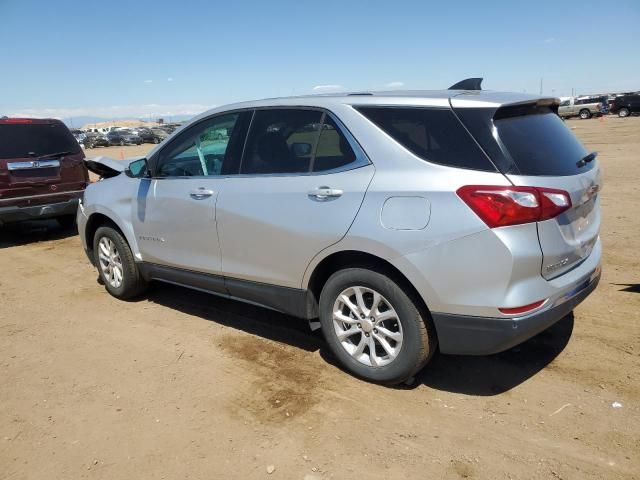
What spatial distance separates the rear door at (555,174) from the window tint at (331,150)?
3.07 feet

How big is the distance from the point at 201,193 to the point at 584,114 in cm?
4511

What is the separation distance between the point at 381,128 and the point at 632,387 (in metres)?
2.24

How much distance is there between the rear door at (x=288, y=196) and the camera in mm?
3291

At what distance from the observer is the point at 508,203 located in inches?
107

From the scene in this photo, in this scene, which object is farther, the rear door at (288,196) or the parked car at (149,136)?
the parked car at (149,136)

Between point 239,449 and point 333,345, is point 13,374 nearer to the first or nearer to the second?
point 239,449

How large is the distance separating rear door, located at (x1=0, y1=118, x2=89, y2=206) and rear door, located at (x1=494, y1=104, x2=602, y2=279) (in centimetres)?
726

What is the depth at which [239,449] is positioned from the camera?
9.32 feet

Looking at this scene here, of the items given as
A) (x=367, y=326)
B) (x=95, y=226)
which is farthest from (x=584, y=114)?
(x=367, y=326)

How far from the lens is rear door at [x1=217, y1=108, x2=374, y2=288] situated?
3.29 meters

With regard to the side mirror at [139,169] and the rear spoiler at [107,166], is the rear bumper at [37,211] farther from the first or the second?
the side mirror at [139,169]

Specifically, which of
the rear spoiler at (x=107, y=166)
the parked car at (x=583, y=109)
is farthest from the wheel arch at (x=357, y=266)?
the parked car at (x=583, y=109)

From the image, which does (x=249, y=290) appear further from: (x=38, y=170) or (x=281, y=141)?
(x=38, y=170)

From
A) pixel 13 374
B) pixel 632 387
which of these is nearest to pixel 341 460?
pixel 632 387
